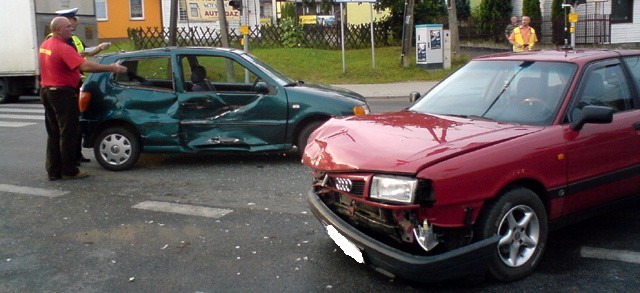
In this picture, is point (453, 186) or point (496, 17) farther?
point (496, 17)

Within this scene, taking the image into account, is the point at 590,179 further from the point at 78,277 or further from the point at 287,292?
the point at 78,277

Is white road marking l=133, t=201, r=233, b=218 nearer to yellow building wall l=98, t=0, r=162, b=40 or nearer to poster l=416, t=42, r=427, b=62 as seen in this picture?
poster l=416, t=42, r=427, b=62

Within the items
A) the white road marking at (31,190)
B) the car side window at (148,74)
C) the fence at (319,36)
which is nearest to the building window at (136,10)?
the fence at (319,36)

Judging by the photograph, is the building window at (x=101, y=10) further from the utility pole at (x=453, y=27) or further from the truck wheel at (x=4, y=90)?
the utility pole at (x=453, y=27)

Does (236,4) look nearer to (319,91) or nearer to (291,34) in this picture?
(291,34)

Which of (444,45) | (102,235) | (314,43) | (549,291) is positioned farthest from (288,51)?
(549,291)

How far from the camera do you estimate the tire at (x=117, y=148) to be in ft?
31.3

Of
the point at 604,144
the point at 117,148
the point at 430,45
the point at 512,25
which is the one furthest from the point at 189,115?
the point at 430,45

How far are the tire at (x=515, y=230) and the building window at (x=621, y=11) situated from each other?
2910cm

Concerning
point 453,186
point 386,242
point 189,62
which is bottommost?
point 386,242

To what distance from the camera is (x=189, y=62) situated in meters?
9.80

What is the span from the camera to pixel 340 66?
86.5 ft

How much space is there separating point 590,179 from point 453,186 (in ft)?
4.87

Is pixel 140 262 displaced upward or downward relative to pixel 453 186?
downward
